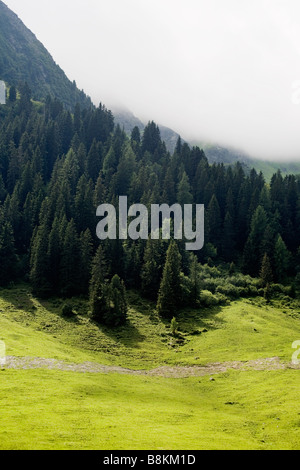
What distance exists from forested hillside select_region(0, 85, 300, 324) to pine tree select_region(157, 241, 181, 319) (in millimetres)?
265

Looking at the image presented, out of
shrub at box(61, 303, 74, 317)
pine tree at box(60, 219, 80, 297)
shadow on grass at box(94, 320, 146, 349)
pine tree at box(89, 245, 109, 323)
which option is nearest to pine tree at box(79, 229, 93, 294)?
pine tree at box(60, 219, 80, 297)

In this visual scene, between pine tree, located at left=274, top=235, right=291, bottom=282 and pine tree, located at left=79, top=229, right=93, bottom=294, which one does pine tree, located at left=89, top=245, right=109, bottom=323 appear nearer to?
pine tree, located at left=79, top=229, right=93, bottom=294

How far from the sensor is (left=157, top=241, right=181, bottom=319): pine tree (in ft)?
307

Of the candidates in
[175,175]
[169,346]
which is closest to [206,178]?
[175,175]

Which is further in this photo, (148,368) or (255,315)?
(255,315)

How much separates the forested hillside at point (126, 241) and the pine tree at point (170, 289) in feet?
0.87

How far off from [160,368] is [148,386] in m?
12.2

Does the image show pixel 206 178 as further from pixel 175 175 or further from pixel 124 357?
pixel 124 357

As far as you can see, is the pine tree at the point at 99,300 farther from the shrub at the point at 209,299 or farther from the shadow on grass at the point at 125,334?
the shrub at the point at 209,299

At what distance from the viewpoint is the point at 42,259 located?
107m

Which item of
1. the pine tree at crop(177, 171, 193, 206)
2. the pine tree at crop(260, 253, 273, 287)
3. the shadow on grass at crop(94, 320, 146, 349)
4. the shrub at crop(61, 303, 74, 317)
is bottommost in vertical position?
the shadow on grass at crop(94, 320, 146, 349)

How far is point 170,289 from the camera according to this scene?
9512 centimetres

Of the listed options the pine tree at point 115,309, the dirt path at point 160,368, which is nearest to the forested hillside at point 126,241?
the pine tree at point 115,309

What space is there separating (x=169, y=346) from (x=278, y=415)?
39749 mm
